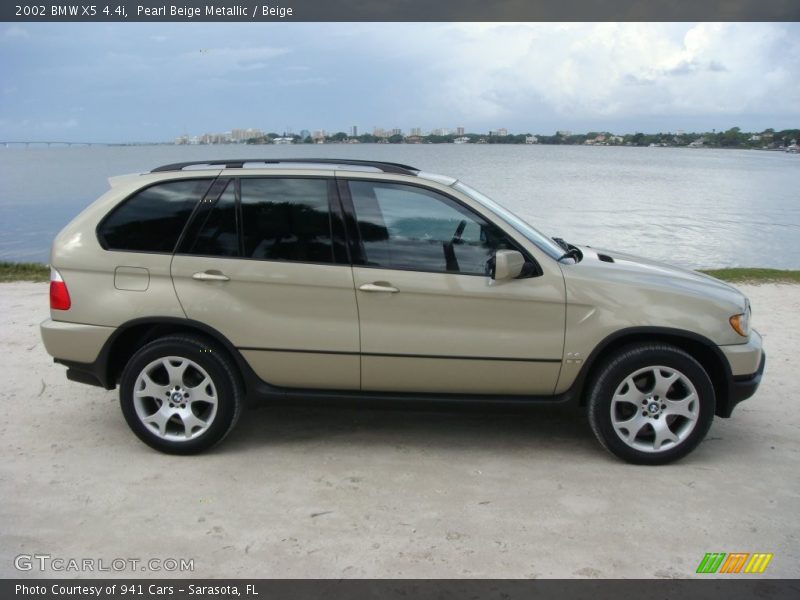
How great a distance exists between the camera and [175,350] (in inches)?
174

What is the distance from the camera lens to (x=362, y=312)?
14.4 ft

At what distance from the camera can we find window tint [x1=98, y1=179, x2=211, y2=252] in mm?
4527

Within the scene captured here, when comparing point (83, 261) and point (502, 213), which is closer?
point (83, 261)

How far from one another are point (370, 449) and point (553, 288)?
1.55 m

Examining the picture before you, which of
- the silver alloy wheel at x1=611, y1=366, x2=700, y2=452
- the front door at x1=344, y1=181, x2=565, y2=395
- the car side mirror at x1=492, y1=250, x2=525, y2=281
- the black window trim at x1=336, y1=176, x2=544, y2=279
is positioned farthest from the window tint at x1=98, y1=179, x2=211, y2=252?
the silver alloy wheel at x1=611, y1=366, x2=700, y2=452

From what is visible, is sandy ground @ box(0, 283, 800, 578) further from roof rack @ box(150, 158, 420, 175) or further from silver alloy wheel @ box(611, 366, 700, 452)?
roof rack @ box(150, 158, 420, 175)

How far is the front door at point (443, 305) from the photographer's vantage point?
4.36 meters

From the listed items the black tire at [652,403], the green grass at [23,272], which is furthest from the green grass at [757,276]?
the green grass at [23,272]

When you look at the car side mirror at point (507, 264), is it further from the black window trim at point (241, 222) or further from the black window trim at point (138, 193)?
the black window trim at point (138, 193)

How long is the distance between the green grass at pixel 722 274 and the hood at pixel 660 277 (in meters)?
6.37

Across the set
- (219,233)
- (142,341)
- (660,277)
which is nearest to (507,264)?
(660,277)
